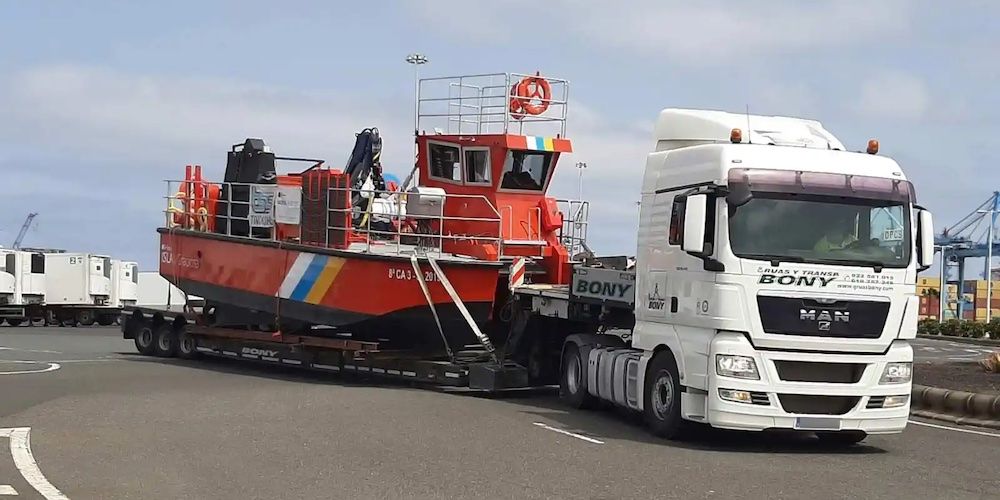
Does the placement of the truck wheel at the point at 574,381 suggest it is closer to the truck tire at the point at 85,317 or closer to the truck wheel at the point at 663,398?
the truck wheel at the point at 663,398

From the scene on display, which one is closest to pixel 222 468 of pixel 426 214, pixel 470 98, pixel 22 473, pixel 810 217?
pixel 22 473

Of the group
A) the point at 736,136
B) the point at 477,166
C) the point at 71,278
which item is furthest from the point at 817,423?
the point at 71,278


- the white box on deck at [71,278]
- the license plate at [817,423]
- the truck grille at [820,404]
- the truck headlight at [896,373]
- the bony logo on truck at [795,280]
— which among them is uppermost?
the bony logo on truck at [795,280]

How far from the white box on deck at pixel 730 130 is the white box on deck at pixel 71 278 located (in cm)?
3991

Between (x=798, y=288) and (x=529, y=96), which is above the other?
(x=529, y=96)

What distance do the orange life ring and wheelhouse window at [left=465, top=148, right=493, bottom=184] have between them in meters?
0.89

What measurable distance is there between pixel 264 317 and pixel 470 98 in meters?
5.16

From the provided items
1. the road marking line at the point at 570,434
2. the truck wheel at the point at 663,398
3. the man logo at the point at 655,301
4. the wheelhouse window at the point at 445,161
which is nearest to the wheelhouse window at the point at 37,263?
the wheelhouse window at the point at 445,161

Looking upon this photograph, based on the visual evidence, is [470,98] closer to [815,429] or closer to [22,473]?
[815,429]

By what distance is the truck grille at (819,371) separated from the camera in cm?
1245

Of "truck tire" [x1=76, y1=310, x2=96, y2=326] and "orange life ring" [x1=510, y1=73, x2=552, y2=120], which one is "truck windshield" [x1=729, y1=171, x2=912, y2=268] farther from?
"truck tire" [x1=76, y1=310, x2=96, y2=326]

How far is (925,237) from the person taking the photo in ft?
41.7

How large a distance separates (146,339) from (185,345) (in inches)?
61.5

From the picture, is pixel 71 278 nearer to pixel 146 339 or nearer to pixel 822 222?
pixel 146 339
